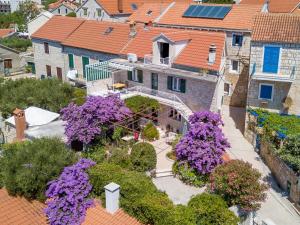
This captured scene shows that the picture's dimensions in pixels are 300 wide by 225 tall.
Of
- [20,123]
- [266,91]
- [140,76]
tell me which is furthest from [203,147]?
[20,123]

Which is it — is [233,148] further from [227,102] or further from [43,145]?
[43,145]

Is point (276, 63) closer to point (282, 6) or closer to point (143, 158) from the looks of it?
point (143, 158)

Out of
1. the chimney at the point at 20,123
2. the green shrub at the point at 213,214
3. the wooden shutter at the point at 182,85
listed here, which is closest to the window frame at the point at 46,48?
the chimney at the point at 20,123

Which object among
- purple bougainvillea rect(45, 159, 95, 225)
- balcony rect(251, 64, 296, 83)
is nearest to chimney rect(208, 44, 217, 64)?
balcony rect(251, 64, 296, 83)

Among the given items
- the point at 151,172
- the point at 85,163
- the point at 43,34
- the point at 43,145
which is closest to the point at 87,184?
the point at 85,163

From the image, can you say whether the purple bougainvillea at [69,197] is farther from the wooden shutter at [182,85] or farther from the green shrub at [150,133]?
the wooden shutter at [182,85]
